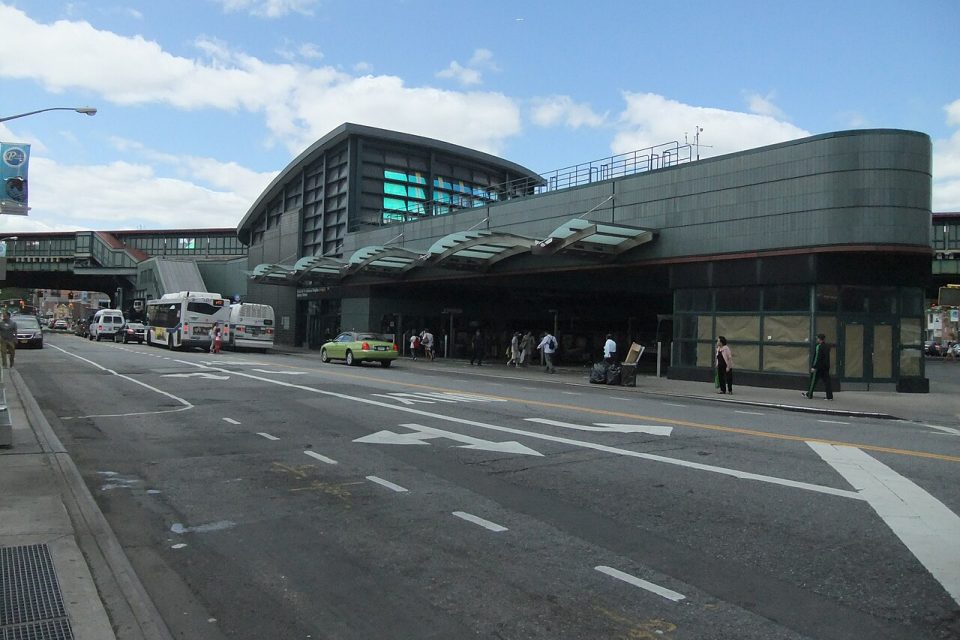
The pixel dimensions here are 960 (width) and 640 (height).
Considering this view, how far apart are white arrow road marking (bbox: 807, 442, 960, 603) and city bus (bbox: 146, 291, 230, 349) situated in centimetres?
3374

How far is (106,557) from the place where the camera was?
490cm

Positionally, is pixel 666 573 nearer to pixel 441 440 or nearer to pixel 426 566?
pixel 426 566

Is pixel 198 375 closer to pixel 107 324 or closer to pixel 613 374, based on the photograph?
pixel 613 374

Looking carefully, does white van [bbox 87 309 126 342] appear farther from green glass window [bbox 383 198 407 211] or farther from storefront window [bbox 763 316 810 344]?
storefront window [bbox 763 316 810 344]

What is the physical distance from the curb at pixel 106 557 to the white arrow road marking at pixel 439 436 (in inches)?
154

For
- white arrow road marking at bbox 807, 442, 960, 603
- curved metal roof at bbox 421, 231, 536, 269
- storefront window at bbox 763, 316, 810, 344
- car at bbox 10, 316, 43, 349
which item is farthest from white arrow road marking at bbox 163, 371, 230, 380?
car at bbox 10, 316, 43, 349

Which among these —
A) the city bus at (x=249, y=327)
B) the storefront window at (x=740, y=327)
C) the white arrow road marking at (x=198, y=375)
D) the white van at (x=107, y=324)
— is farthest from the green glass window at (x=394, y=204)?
the storefront window at (x=740, y=327)

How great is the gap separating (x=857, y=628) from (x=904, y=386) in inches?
791

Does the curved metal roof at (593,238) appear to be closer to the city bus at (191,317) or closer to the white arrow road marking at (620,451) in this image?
the white arrow road marking at (620,451)

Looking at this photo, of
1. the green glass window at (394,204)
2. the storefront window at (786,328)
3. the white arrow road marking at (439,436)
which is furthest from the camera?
the green glass window at (394,204)

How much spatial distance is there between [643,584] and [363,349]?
81.6 feet

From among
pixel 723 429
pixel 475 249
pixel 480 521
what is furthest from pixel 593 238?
pixel 480 521

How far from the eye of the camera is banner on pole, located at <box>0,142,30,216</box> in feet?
52.7

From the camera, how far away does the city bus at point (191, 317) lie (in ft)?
120
